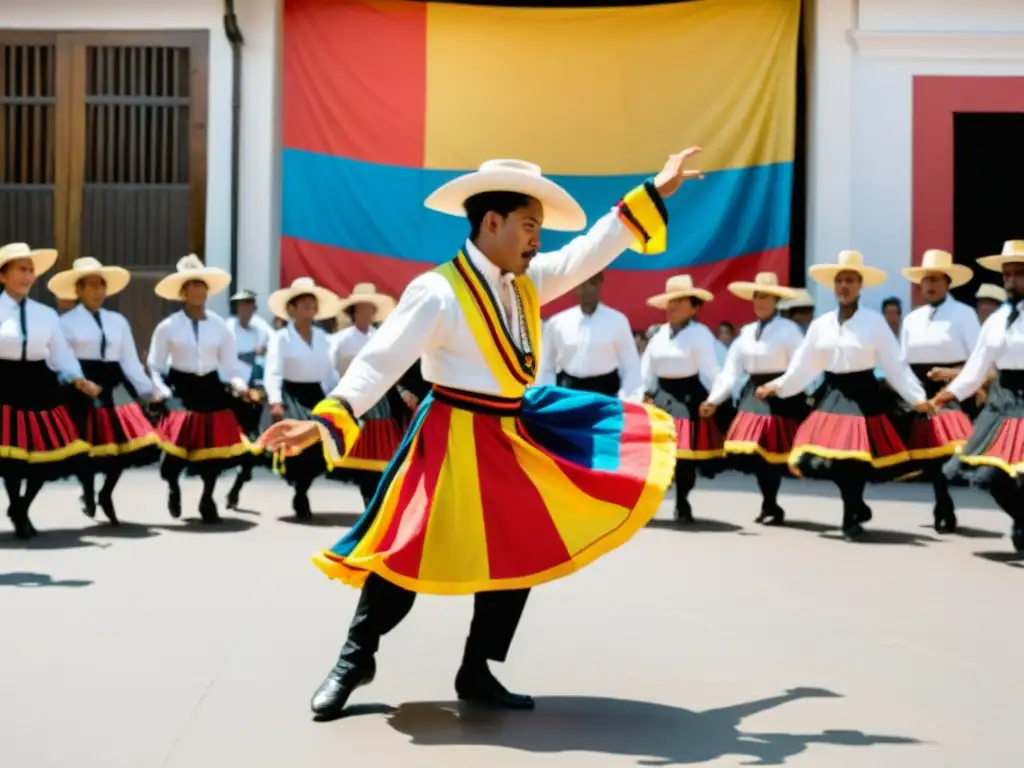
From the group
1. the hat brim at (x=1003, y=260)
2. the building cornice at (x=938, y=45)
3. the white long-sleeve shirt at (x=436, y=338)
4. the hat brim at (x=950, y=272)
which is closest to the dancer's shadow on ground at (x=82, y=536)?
the white long-sleeve shirt at (x=436, y=338)

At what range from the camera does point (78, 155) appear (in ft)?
53.3

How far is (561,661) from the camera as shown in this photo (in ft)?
17.4

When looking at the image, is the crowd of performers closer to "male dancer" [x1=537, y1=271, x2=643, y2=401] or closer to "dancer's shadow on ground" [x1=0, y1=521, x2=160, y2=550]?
"dancer's shadow on ground" [x1=0, y1=521, x2=160, y2=550]

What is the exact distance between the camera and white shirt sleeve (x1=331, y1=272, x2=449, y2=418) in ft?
14.1

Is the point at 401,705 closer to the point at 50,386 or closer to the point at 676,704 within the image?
the point at 676,704

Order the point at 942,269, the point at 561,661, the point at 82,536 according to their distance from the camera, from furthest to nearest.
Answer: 1. the point at 942,269
2. the point at 82,536
3. the point at 561,661

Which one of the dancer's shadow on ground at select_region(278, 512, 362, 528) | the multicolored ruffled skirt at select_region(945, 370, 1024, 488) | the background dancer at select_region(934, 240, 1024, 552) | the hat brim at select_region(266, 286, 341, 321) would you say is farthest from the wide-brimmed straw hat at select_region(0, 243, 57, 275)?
the multicolored ruffled skirt at select_region(945, 370, 1024, 488)

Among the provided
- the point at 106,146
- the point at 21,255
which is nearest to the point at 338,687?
the point at 21,255

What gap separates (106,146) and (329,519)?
7570mm

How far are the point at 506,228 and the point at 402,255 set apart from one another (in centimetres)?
1130

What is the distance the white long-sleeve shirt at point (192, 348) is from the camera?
33.4 feet

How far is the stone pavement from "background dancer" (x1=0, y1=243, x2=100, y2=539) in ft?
1.34

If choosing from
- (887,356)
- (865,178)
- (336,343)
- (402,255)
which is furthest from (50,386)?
(865,178)

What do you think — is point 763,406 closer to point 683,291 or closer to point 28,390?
point 683,291
